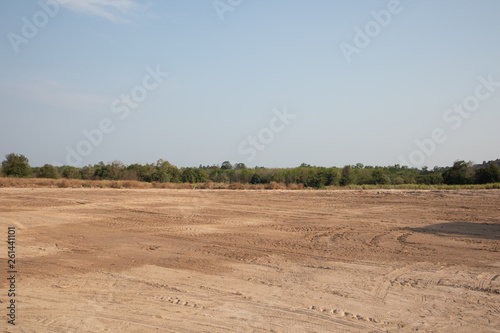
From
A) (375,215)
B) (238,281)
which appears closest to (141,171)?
(375,215)

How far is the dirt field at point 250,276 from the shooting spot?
16.4 feet

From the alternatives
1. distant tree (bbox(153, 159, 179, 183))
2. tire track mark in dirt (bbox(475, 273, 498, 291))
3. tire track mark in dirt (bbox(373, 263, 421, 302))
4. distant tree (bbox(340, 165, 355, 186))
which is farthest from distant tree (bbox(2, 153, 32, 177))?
tire track mark in dirt (bbox(475, 273, 498, 291))

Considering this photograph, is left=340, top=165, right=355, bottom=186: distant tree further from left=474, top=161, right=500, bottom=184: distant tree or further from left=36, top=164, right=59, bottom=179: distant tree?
left=36, top=164, right=59, bottom=179: distant tree

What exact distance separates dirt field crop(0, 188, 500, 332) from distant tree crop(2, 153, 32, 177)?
30601mm

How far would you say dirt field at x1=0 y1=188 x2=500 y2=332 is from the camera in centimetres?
500

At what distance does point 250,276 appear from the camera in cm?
714

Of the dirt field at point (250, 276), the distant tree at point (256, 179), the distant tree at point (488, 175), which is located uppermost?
the distant tree at point (488, 175)

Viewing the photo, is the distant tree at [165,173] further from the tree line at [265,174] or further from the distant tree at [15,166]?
the distant tree at [15,166]

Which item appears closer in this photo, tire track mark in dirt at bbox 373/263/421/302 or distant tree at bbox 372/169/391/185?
tire track mark in dirt at bbox 373/263/421/302

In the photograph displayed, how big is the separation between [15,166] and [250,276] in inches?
1638

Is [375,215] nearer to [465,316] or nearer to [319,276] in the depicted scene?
[319,276]

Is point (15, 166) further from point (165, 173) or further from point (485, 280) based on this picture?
point (485, 280)

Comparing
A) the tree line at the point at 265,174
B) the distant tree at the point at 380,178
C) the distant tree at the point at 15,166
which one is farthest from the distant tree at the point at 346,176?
the distant tree at the point at 15,166

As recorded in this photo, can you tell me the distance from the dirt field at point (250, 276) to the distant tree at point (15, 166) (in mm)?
30601
